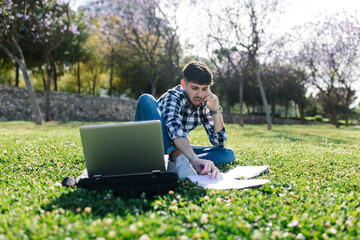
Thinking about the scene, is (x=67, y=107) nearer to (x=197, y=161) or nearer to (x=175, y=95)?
(x=175, y=95)

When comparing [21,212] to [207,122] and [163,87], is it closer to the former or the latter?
[207,122]

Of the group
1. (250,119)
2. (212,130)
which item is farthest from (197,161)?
(250,119)

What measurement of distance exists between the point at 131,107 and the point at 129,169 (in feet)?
89.5

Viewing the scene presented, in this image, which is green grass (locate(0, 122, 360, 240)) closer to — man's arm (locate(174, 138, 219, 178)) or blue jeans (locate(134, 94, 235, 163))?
man's arm (locate(174, 138, 219, 178))

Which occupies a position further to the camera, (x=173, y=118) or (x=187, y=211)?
(x=173, y=118)

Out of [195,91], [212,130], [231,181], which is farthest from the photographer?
[212,130]

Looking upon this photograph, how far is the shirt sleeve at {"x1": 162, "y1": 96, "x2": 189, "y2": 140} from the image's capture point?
3.84 metres

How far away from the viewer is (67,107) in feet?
80.3

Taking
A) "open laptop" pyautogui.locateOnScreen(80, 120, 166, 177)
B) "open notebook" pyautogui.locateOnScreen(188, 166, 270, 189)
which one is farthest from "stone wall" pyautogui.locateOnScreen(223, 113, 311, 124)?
"open laptop" pyautogui.locateOnScreen(80, 120, 166, 177)

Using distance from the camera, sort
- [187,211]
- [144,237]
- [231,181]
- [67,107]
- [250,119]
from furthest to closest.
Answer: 1. [250,119]
2. [67,107]
3. [231,181]
4. [187,211]
5. [144,237]

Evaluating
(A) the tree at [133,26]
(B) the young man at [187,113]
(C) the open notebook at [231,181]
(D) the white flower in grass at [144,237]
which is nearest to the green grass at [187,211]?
(D) the white flower in grass at [144,237]

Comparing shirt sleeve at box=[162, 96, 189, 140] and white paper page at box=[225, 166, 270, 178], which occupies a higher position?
shirt sleeve at box=[162, 96, 189, 140]

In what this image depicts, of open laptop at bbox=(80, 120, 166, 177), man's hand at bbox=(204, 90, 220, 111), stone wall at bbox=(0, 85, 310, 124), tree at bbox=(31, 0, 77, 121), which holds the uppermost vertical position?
tree at bbox=(31, 0, 77, 121)

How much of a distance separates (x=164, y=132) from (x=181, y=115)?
394 millimetres
